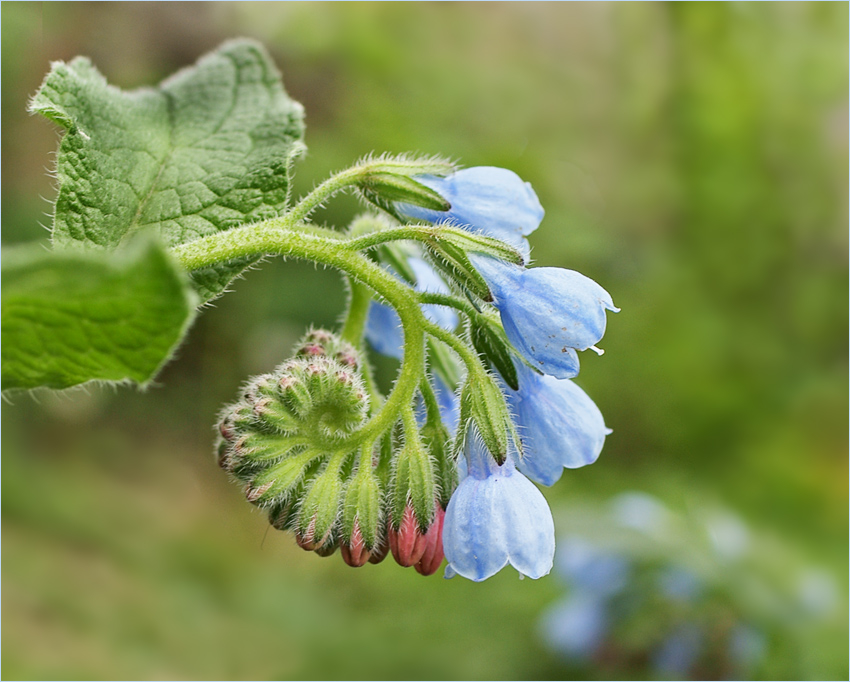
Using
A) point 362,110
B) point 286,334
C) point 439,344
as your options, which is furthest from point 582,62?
point 439,344

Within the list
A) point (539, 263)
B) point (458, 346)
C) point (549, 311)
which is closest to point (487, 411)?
point (458, 346)

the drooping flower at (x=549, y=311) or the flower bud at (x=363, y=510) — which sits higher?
the drooping flower at (x=549, y=311)

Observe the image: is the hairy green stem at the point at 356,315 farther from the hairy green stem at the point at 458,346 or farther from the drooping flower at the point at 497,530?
the drooping flower at the point at 497,530

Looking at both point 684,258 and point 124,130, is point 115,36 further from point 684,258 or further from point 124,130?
point 124,130

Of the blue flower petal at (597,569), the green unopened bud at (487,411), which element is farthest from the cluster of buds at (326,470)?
the blue flower petal at (597,569)

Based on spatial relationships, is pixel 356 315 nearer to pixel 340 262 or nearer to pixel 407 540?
pixel 340 262
